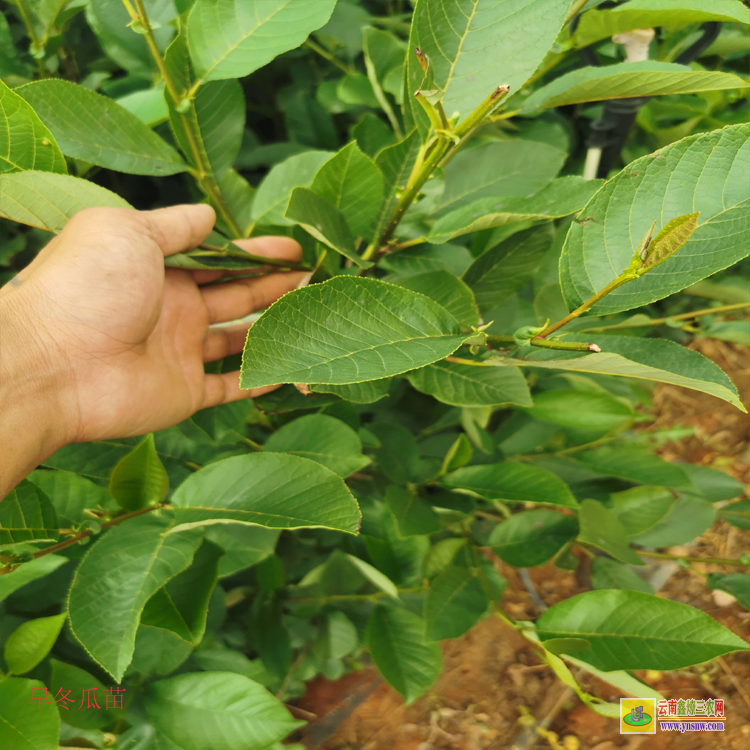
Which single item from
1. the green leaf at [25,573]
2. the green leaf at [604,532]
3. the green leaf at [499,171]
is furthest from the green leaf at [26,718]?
the green leaf at [499,171]

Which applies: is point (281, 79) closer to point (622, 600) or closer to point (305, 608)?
point (305, 608)

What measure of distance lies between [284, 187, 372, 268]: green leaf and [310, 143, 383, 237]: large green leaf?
26 mm

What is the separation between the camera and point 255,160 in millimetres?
1271

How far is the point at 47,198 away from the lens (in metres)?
0.70

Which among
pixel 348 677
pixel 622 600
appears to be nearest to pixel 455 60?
pixel 622 600

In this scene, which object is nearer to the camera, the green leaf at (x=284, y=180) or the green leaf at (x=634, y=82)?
the green leaf at (x=634, y=82)

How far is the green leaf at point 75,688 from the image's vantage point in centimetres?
80

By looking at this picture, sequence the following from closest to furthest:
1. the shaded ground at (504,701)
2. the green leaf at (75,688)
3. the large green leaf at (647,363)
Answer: the large green leaf at (647,363), the green leaf at (75,688), the shaded ground at (504,701)

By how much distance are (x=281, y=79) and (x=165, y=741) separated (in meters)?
1.60

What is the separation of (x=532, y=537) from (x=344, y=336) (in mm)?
656

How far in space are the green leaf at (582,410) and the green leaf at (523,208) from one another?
43cm

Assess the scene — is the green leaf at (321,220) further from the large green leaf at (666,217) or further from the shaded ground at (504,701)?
the shaded ground at (504,701)

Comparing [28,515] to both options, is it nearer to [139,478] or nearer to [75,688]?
[139,478]

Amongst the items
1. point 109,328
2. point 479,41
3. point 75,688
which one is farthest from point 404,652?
point 479,41
